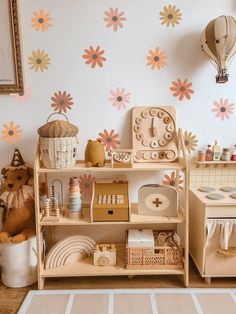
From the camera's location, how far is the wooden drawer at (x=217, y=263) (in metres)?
1.90

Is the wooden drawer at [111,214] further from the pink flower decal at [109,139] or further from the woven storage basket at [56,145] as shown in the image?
the pink flower decal at [109,139]

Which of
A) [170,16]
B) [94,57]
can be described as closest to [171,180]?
[94,57]

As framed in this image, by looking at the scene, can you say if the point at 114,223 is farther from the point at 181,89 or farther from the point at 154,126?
the point at 181,89

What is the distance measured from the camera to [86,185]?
7.23 ft

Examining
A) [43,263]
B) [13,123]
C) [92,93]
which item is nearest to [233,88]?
[92,93]

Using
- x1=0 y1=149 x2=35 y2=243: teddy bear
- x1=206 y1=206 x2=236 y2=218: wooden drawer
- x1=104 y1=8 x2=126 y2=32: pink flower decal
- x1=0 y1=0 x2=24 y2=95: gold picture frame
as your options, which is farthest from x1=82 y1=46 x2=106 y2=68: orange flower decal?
x1=206 y1=206 x2=236 y2=218: wooden drawer

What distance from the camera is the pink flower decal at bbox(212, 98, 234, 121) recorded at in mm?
2129

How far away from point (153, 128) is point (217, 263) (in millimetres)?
977

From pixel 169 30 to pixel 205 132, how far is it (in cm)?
75

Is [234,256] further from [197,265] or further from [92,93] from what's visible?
[92,93]

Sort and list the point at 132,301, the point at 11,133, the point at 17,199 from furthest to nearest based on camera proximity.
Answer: the point at 11,133 < the point at 17,199 < the point at 132,301

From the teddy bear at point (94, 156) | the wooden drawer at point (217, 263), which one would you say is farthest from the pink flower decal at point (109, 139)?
the wooden drawer at point (217, 263)

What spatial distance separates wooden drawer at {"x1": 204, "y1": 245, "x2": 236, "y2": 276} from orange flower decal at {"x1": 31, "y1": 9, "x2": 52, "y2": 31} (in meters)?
1.81

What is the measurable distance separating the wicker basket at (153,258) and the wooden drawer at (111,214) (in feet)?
0.76
